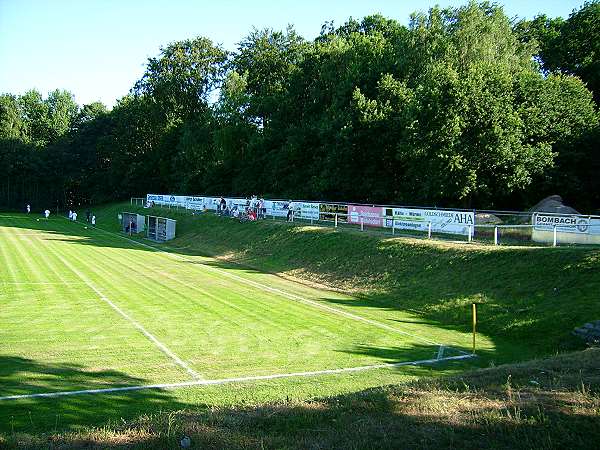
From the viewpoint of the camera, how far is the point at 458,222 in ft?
88.6

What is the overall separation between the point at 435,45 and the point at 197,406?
44.3 metres

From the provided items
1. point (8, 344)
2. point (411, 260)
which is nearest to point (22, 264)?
point (8, 344)

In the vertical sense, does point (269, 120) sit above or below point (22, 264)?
above

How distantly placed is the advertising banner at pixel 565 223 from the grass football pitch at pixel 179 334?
26.9 feet

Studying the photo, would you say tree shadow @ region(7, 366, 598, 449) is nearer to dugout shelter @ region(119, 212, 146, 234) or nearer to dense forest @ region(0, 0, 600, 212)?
dense forest @ region(0, 0, 600, 212)

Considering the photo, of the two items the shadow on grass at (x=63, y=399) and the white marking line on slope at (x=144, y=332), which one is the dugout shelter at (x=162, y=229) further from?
the shadow on grass at (x=63, y=399)

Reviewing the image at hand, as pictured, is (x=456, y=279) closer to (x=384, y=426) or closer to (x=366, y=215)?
(x=366, y=215)

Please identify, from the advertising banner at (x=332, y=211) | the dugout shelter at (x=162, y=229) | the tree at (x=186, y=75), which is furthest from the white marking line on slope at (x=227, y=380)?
the tree at (x=186, y=75)

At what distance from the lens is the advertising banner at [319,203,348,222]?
117 ft

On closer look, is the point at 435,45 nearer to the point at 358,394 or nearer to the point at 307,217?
the point at 307,217

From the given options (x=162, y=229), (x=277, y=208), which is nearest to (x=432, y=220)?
(x=277, y=208)

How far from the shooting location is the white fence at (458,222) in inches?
876

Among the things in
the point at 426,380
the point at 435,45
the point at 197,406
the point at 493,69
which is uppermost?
the point at 435,45

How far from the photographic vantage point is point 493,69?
39.7 m
